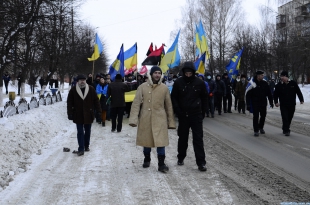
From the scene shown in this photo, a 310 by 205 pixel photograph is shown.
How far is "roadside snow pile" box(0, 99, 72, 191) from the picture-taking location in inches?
266

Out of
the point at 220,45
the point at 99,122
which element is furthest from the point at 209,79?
the point at 220,45

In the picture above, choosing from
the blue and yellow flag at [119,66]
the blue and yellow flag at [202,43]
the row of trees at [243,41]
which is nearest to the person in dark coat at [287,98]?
the blue and yellow flag at [119,66]

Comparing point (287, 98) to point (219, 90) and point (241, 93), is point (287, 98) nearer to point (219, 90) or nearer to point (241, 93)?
point (219, 90)

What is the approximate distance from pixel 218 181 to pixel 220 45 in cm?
3913

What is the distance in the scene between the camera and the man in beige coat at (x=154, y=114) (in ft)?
21.1

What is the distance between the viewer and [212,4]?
144ft

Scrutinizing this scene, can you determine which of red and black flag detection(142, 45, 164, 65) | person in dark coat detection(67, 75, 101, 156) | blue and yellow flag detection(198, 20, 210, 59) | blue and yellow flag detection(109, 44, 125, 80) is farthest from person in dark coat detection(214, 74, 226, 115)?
person in dark coat detection(67, 75, 101, 156)

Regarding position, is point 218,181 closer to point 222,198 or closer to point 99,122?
point 222,198

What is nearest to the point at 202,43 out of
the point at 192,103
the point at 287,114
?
the point at 287,114

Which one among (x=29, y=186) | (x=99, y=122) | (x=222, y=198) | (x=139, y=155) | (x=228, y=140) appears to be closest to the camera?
(x=222, y=198)

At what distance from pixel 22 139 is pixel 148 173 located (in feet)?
13.1

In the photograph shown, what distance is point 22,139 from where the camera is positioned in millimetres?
8969

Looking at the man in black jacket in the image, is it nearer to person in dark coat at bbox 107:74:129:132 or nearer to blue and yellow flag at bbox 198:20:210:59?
person in dark coat at bbox 107:74:129:132

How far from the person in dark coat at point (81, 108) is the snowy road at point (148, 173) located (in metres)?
0.46
